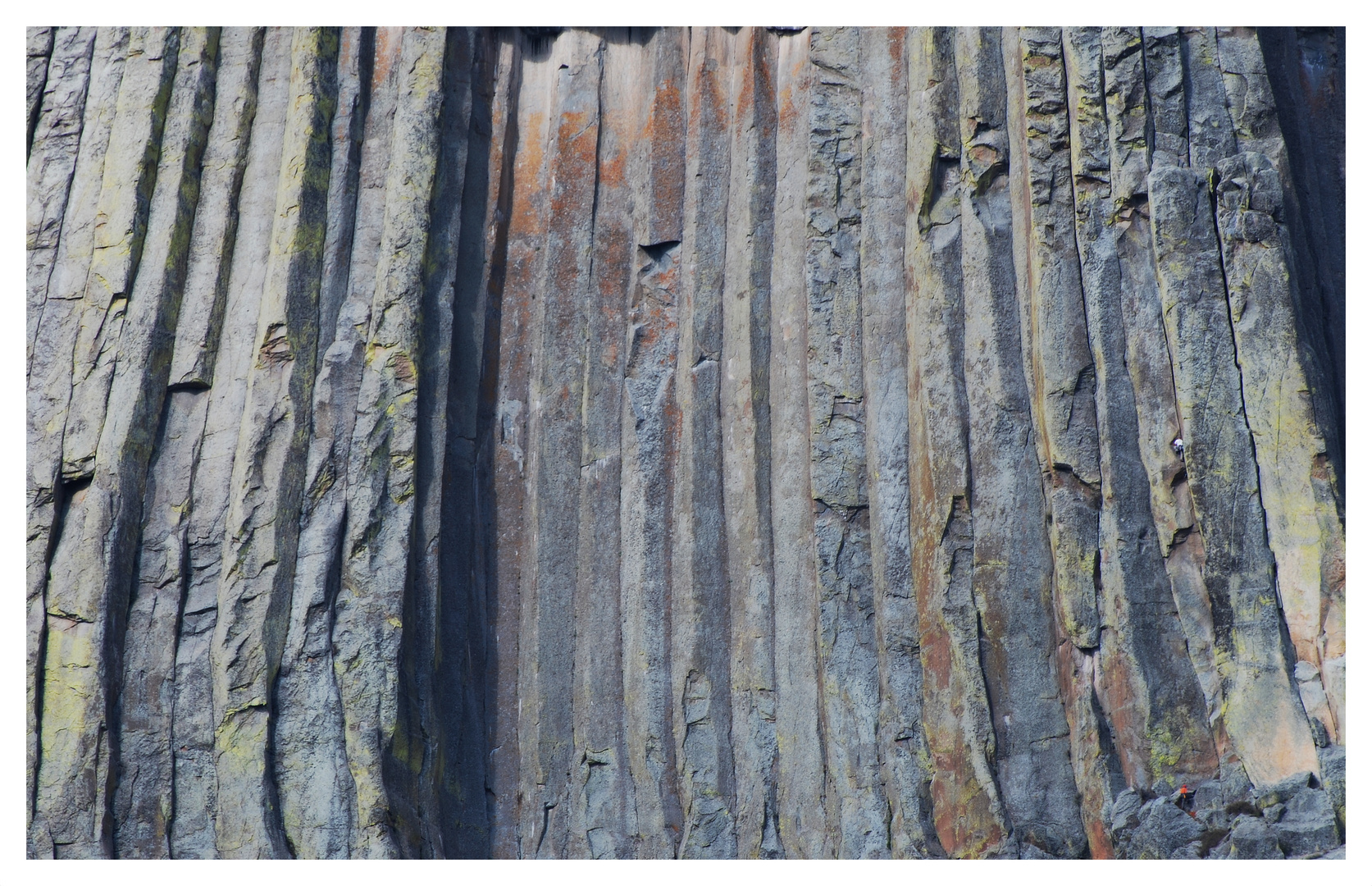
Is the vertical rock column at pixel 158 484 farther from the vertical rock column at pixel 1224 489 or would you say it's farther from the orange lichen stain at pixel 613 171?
the vertical rock column at pixel 1224 489

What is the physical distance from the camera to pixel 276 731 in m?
5.77

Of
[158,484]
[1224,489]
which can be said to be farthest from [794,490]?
[158,484]

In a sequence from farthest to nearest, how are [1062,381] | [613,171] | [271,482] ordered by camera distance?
[613,171] → [271,482] → [1062,381]

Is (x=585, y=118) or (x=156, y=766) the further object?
(x=585, y=118)

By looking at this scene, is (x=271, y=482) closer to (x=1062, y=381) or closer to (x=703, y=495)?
(x=703, y=495)

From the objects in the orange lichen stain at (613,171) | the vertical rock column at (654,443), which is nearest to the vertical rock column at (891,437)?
the vertical rock column at (654,443)

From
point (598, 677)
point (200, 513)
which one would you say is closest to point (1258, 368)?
point (598, 677)

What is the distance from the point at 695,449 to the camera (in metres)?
6.44

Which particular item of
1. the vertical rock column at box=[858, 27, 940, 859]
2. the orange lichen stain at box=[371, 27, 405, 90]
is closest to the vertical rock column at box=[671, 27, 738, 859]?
the vertical rock column at box=[858, 27, 940, 859]

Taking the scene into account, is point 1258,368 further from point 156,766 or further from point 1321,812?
point 156,766

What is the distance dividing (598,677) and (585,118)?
11.5 ft

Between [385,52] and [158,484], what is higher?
[385,52]

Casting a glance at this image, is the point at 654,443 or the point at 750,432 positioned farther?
the point at 654,443

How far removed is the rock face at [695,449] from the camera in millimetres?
5406
